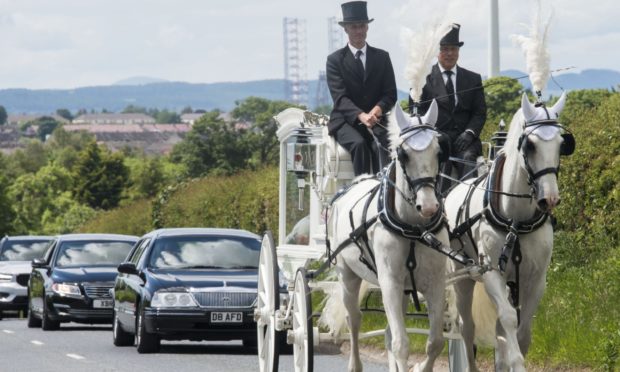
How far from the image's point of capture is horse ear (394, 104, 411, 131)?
10625 millimetres

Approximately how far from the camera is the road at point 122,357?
1647cm

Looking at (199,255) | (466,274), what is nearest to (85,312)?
(199,255)

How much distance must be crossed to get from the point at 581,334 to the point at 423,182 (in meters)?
4.01

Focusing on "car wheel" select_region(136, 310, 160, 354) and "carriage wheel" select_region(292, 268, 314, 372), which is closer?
"carriage wheel" select_region(292, 268, 314, 372)

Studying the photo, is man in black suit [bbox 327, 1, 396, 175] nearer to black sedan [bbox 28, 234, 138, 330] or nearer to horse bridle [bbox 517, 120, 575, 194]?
horse bridle [bbox 517, 120, 575, 194]

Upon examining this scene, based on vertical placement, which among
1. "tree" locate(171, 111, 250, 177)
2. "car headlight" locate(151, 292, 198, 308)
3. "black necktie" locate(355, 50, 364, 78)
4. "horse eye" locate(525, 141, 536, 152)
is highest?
"black necktie" locate(355, 50, 364, 78)

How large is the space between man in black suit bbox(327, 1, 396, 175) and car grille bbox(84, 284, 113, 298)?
453 inches

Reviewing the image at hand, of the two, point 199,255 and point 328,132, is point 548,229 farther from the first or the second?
point 199,255

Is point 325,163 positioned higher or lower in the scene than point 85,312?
higher

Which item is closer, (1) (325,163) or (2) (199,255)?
(1) (325,163)

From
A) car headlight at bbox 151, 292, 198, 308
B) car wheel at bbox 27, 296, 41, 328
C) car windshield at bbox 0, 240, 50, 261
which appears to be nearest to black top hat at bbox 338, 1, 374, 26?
car headlight at bbox 151, 292, 198, 308

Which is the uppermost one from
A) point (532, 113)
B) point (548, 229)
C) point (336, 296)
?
point (532, 113)

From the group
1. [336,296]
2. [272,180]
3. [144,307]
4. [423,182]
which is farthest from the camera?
[272,180]

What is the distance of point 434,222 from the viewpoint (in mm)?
10664
